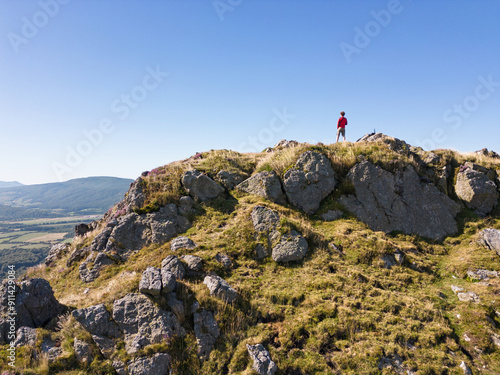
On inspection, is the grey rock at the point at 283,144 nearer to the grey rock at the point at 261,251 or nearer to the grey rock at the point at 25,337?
the grey rock at the point at 261,251

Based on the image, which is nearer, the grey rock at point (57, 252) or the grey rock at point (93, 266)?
the grey rock at point (93, 266)

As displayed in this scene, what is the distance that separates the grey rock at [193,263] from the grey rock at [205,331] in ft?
8.53

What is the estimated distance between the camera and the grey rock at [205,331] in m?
9.38

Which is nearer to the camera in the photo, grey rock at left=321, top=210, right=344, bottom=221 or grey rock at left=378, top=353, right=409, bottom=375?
grey rock at left=378, top=353, right=409, bottom=375

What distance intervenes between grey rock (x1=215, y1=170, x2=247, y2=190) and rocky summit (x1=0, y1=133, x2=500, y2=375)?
0.10 metres

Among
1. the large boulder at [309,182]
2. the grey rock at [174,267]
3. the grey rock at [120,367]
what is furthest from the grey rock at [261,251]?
the grey rock at [120,367]

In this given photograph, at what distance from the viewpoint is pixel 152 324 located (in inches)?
388

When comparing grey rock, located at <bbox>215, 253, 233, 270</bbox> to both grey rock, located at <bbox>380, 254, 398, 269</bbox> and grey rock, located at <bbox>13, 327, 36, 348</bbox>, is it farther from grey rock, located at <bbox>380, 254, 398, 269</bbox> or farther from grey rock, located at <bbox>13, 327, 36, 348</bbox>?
grey rock, located at <bbox>380, 254, 398, 269</bbox>

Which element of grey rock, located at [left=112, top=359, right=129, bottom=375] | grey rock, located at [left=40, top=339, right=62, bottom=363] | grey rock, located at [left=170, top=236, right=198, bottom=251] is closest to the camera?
grey rock, located at [left=112, top=359, right=129, bottom=375]

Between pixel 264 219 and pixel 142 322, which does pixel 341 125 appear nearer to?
pixel 264 219

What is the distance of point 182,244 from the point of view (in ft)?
48.9

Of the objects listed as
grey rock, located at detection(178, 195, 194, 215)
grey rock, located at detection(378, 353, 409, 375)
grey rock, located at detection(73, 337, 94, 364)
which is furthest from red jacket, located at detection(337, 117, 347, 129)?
grey rock, located at detection(73, 337, 94, 364)

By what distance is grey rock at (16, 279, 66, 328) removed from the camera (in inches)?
415

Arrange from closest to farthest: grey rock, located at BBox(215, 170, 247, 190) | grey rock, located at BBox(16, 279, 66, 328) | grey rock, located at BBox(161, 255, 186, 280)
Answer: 1. grey rock, located at BBox(16, 279, 66, 328)
2. grey rock, located at BBox(161, 255, 186, 280)
3. grey rock, located at BBox(215, 170, 247, 190)
